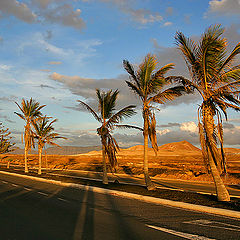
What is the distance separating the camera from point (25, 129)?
30078 millimetres

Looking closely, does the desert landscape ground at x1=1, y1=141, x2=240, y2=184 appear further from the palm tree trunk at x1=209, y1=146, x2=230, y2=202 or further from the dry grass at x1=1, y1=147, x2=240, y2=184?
the palm tree trunk at x1=209, y1=146, x2=230, y2=202

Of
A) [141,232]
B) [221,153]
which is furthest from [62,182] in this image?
[141,232]

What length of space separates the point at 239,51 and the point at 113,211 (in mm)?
8303

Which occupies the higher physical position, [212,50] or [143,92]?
[212,50]

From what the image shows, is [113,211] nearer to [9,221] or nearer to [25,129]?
[9,221]

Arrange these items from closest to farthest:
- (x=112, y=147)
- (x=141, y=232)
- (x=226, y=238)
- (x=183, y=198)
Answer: (x=226, y=238) → (x=141, y=232) → (x=183, y=198) → (x=112, y=147)

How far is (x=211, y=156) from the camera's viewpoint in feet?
35.9

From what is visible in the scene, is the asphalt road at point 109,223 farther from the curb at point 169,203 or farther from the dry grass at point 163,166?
the dry grass at point 163,166

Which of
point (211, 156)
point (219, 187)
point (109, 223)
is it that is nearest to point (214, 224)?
point (109, 223)

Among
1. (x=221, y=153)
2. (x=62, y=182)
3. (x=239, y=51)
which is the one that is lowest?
(x=62, y=182)

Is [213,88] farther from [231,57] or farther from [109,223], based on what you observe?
[109,223]

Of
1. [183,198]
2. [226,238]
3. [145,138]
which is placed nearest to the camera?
[226,238]

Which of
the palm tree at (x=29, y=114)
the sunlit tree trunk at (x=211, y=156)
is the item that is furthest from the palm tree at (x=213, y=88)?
the palm tree at (x=29, y=114)

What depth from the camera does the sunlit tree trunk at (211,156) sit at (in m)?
10.6
